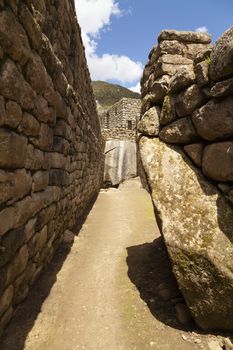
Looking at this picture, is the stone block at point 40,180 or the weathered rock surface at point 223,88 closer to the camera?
the weathered rock surface at point 223,88

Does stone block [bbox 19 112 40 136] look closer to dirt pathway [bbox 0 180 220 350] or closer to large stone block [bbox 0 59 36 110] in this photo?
large stone block [bbox 0 59 36 110]

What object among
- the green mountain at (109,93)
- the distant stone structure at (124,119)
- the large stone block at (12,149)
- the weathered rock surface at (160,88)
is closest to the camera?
the large stone block at (12,149)

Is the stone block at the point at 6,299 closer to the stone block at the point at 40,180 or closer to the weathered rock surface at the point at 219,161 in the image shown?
the stone block at the point at 40,180

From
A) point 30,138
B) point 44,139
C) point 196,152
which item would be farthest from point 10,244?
point 196,152

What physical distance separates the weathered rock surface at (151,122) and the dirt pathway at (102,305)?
2.12 metres

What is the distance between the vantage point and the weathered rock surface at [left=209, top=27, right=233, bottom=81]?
2.54 metres

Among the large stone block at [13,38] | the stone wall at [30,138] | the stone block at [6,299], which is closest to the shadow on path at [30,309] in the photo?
the stone wall at [30,138]

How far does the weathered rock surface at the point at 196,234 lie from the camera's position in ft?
8.14

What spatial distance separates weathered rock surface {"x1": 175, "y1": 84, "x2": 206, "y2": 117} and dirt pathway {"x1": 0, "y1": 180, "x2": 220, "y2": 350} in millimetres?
2367

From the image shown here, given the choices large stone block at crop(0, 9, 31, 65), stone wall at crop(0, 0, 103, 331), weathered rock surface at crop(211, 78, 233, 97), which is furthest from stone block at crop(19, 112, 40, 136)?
weathered rock surface at crop(211, 78, 233, 97)

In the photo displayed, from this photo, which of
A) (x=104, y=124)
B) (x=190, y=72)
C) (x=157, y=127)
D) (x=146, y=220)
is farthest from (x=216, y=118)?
(x=104, y=124)

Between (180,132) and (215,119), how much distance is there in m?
0.60

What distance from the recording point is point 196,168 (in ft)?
10.5

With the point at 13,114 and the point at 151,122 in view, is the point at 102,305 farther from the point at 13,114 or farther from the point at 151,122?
the point at 151,122
